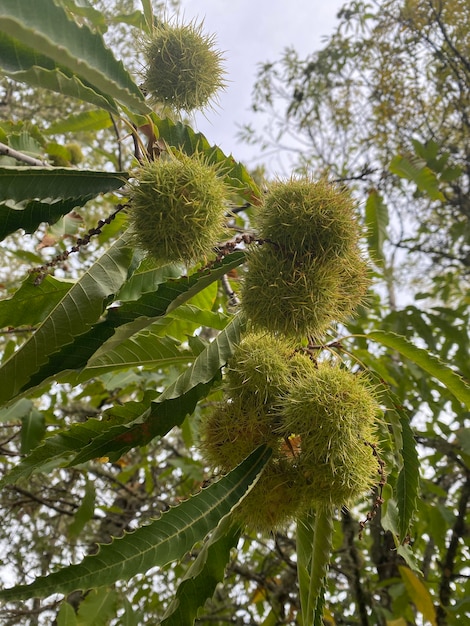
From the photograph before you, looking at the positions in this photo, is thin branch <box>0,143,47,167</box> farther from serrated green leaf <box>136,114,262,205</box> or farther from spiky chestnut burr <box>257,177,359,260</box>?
spiky chestnut burr <box>257,177,359,260</box>

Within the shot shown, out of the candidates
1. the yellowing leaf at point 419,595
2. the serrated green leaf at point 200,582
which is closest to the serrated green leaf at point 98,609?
the yellowing leaf at point 419,595

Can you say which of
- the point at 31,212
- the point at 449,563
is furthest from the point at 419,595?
the point at 31,212

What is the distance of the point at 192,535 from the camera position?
105cm

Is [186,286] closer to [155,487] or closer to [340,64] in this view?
[155,487]

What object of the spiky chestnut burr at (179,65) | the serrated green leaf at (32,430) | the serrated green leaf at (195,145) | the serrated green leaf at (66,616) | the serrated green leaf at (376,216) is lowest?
the serrated green leaf at (66,616)

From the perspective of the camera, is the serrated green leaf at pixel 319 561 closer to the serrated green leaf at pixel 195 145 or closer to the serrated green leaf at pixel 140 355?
the serrated green leaf at pixel 140 355

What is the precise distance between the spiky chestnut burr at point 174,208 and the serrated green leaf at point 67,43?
16 centimetres

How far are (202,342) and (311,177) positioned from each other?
1.68ft

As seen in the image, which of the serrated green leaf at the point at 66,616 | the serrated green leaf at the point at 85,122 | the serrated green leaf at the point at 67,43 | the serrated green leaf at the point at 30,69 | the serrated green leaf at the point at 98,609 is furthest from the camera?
the serrated green leaf at the point at 98,609

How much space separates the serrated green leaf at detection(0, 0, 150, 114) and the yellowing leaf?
76.5 inches

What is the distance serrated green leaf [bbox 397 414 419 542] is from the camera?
4.51 feet

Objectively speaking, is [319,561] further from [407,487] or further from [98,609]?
[98,609]

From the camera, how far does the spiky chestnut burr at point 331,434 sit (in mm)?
1172

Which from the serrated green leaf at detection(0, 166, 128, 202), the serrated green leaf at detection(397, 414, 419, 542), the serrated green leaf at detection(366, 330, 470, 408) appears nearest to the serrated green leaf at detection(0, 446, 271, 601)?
the serrated green leaf at detection(397, 414, 419, 542)
